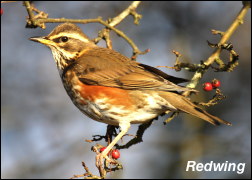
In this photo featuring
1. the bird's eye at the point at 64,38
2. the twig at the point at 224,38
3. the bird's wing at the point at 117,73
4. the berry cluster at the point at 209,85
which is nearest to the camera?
the twig at the point at 224,38

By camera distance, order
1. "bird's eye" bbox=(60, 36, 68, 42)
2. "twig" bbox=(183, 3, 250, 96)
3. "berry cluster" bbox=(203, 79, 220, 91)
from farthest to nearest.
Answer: "bird's eye" bbox=(60, 36, 68, 42) → "berry cluster" bbox=(203, 79, 220, 91) → "twig" bbox=(183, 3, 250, 96)

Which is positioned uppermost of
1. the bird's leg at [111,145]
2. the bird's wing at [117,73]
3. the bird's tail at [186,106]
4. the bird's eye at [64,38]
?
the bird's eye at [64,38]

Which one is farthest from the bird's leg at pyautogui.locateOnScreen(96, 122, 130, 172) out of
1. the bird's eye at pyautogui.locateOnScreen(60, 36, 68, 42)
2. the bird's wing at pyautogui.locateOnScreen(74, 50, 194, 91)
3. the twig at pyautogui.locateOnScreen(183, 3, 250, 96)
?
the bird's eye at pyautogui.locateOnScreen(60, 36, 68, 42)

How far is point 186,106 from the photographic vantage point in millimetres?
4328

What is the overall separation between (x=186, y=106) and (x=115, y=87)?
773 mm

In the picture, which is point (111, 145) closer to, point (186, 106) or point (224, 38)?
point (186, 106)

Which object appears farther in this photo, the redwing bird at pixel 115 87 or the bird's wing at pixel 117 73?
the bird's wing at pixel 117 73

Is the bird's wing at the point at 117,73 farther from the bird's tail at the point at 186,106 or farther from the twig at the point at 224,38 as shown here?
the twig at the point at 224,38

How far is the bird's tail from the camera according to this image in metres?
4.21

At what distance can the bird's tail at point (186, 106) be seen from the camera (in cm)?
421

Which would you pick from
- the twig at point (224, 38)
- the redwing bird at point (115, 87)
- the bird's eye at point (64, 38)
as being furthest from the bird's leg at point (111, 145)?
the bird's eye at point (64, 38)

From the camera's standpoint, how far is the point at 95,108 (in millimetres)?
4578

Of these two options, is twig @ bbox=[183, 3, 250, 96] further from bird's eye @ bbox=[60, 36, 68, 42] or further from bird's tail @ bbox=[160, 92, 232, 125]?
bird's eye @ bbox=[60, 36, 68, 42]

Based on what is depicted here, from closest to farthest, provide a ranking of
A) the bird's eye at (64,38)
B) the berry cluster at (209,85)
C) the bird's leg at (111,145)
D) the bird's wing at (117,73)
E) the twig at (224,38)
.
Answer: the bird's leg at (111,145) < the twig at (224,38) < the berry cluster at (209,85) < the bird's wing at (117,73) < the bird's eye at (64,38)
